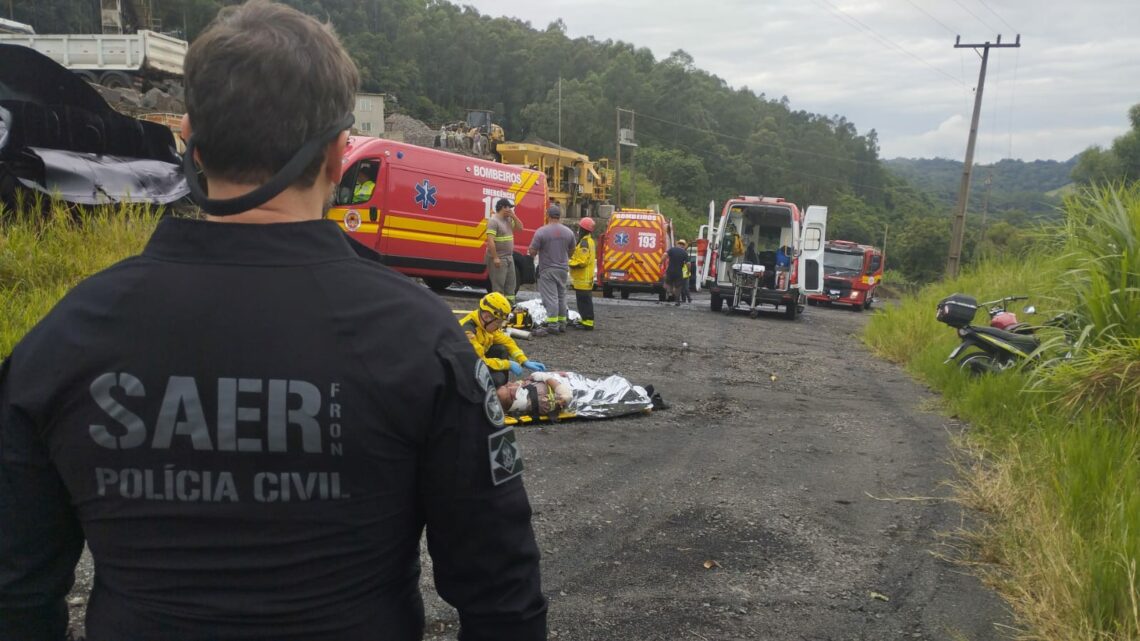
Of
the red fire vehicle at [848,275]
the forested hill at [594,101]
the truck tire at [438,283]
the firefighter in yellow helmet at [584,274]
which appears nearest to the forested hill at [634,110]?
the forested hill at [594,101]

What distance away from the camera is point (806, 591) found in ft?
12.8

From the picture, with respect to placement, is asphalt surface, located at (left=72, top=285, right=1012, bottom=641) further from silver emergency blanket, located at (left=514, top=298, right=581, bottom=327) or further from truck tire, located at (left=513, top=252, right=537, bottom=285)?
truck tire, located at (left=513, top=252, right=537, bottom=285)

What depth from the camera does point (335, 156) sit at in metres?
1.45

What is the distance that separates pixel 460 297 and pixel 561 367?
653 cm

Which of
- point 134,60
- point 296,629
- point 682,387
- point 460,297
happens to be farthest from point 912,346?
point 134,60

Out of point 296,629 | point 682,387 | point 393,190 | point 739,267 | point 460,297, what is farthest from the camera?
point 739,267

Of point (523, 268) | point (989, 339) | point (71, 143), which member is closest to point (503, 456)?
point (989, 339)

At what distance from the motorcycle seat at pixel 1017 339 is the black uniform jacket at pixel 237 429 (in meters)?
7.80

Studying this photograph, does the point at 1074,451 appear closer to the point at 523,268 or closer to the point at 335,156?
the point at 335,156

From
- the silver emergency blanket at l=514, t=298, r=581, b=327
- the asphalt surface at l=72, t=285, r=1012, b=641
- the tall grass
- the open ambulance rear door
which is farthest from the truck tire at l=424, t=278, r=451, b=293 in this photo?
the tall grass

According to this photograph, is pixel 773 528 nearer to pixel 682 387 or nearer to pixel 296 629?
pixel 296 629

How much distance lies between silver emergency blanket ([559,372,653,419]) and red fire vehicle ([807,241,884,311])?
2275 cm

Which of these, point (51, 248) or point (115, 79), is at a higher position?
point (115, 79)

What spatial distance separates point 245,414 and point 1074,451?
4662 millimetres
